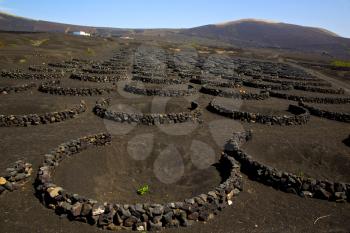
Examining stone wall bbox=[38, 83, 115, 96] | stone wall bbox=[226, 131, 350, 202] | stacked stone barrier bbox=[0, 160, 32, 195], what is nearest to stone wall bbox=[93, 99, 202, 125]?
stone wall bbox=[38, 83, 115, 96]

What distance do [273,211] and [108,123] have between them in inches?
608

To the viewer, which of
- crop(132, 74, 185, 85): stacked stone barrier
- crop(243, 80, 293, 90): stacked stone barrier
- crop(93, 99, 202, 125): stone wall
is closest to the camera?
crop(93, 99, 202, 125): stone wall

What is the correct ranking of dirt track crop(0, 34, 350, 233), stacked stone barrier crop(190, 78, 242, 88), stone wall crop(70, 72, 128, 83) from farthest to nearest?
stacked stone barrier crop(190, 78, 242, 88), stone wall crop(70, 72, 128, 83), dirt track crop(0, 34, 350, 233)

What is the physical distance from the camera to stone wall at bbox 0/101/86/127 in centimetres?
2486

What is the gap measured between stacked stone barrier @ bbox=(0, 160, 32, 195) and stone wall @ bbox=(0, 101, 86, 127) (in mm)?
9182

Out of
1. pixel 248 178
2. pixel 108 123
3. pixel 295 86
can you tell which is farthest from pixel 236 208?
pixel 295 86

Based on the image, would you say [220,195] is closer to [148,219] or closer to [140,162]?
[148,219]

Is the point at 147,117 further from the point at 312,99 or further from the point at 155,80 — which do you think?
the point at 312,99

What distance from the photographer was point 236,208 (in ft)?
51.9

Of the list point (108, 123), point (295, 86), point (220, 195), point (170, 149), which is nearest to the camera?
point (220, 195)

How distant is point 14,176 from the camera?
15.9 m

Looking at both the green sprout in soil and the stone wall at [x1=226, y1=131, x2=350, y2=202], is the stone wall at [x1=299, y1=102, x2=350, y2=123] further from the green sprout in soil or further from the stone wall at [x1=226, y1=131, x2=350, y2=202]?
the green sprout in soil

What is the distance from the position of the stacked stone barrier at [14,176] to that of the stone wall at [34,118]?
362 inches

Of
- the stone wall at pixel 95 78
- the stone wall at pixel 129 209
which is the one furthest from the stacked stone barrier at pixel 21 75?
the stone wall at pixel 129 209
